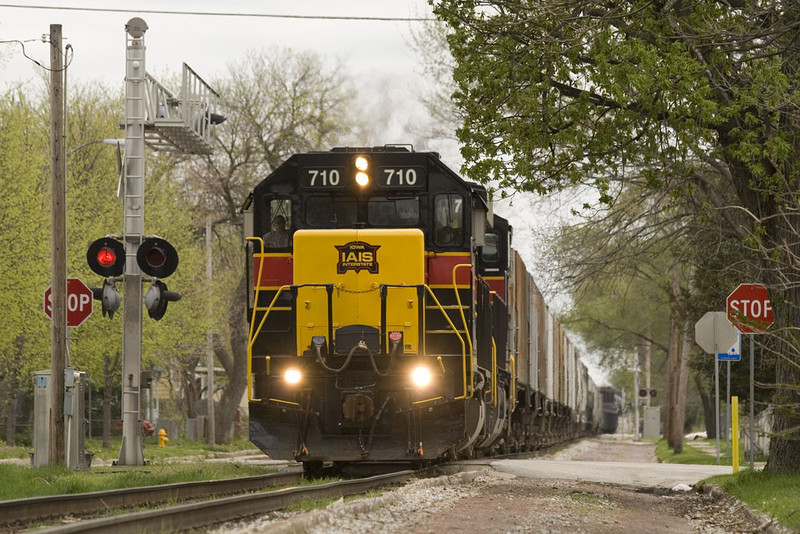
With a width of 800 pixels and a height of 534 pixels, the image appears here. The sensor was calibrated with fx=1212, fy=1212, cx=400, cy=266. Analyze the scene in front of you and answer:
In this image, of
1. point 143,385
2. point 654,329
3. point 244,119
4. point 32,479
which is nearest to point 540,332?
point 143,385

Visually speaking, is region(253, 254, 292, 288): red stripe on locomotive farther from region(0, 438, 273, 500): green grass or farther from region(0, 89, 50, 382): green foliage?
region(0, 89, 50, 382): green foliage

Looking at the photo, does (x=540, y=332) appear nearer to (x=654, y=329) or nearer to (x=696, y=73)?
(x=696, y=73)

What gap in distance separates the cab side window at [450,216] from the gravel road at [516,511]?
118 inches

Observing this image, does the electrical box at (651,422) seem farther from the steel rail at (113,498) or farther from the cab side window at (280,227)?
the steel rail at (113,498)

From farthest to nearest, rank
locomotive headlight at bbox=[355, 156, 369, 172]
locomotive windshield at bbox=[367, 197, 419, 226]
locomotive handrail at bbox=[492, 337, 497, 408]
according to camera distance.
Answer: locomotive handrail at bbox=[492, 337, 497, 408], locomotive windshield at bbox=[367, 197, 419, 226], locomotive headlight at bbox=[355, 156, 369, 172]

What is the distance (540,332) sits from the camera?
27.5 m

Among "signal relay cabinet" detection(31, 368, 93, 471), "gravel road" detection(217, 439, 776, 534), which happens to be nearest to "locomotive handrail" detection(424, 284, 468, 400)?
"gravel road" detection(217, 439, 776, 534)

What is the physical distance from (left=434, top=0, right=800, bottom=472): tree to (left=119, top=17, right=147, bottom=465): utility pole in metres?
6.40

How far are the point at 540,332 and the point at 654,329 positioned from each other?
28440 millimetres

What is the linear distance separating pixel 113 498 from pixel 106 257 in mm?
7099

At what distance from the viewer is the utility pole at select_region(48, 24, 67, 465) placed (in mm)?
18156

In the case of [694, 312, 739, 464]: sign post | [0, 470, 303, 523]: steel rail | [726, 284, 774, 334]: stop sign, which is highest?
[726, 284, 774, 334]: stop sign

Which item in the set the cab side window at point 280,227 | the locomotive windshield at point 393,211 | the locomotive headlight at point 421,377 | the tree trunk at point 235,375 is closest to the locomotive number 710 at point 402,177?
the locomotive windshield at point 393,211

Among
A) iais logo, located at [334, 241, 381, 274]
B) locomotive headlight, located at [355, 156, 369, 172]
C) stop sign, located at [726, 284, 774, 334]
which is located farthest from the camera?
stop sign, located at [726, 284, 774, 334]
